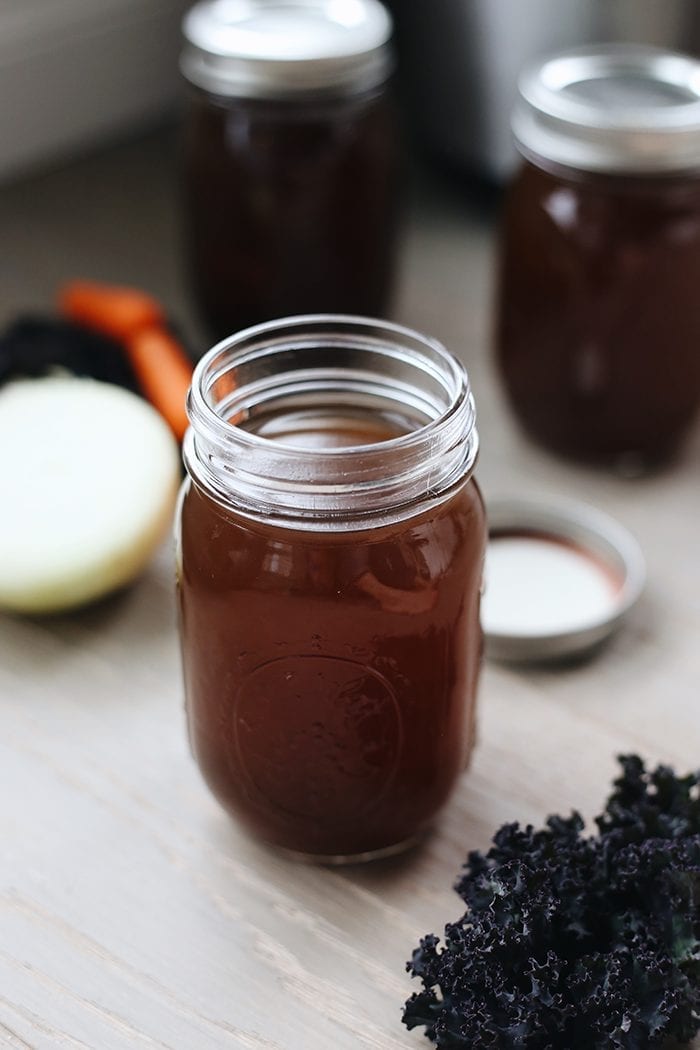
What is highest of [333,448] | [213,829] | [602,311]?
[333,448]

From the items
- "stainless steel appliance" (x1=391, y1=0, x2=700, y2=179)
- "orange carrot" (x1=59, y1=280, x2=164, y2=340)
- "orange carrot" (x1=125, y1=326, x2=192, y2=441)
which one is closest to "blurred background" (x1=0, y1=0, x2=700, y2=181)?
"stainless steel appliance" (x1=391, y1=0, x2=700, y2=179)

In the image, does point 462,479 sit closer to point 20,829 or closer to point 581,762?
point 581,762

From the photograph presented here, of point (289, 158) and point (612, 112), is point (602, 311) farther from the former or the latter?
point (289, 158)

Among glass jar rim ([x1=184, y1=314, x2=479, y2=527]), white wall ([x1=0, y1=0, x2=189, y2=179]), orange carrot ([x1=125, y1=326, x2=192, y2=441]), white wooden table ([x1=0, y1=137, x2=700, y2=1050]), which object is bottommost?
white wooden table ([x1=0, y1=137, x2=700, y2=1050])

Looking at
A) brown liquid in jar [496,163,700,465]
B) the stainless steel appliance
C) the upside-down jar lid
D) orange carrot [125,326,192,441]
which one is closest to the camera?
the upside-down jar lid

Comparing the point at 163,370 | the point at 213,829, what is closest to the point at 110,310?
the point at 163,370

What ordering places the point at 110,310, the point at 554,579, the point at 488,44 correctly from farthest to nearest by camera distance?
the point at 488,44 < the point at 110,310 < the point at 554,579

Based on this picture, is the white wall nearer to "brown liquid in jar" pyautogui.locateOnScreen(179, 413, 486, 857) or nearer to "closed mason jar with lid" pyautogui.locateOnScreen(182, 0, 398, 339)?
"closed mason jar with lid" pyautogui.locateOnScreen(182, 0, 398, 339)
